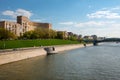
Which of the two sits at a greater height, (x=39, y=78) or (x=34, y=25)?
(x=34, y=25)

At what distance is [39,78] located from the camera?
26766mm

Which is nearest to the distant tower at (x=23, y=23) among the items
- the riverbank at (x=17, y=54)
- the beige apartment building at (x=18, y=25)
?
the beige apartment building at (x=18, y=25)

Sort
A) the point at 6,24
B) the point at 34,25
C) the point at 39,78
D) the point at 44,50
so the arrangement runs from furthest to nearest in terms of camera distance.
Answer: the point at 34,25, the point at 6,24, the point at 44,50, the point at 39,78

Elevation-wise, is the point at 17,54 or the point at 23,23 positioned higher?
the point at 23,23

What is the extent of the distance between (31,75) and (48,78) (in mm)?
2958

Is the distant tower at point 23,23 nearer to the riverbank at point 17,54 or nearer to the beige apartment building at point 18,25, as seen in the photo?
the beige apartment building at point 18,25

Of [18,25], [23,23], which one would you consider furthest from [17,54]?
[23,23]

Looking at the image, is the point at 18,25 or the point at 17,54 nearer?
the point at 17,54

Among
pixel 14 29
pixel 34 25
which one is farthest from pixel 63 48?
pixel 34 25

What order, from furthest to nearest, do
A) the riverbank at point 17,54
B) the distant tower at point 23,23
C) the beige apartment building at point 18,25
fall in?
1. the distant tower at point 23,23
2. the beige apartment building at point 18,25
3. the riverbank at point 17,54

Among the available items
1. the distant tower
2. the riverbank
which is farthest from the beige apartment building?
the riverbank

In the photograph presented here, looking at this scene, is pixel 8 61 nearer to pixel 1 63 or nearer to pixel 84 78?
pixel 1 63

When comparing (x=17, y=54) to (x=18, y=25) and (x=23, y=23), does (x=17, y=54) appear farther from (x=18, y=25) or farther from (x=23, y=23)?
(x=23, y=23)

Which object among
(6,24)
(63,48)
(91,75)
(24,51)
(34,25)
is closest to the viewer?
(91,75)
